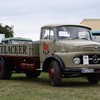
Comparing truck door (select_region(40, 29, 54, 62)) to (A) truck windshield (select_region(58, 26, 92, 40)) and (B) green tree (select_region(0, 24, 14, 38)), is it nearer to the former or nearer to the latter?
(A) truck windshield (select_region(58, 26, 92, 40))

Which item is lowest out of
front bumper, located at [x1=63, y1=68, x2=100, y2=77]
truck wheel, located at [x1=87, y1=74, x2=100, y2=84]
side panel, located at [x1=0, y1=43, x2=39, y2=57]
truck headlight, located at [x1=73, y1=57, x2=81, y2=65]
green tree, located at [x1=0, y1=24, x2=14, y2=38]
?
truck wheel, located at [x1=87, y1=74, x2=100, y2=84]

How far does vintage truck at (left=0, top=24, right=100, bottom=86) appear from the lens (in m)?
12.8

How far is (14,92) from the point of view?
11.5 metres

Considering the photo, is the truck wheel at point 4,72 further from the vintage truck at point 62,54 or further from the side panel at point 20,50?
the vintage truck at point 62,54

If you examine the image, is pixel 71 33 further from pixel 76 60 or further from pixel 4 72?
pixel 4 72

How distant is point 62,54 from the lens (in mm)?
13023

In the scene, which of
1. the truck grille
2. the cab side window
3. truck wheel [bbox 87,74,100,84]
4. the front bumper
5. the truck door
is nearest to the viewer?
the front bumper

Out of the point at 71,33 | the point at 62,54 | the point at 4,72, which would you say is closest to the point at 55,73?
the point at 62,54

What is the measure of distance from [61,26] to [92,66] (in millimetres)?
1828

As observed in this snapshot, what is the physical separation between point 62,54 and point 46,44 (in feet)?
3.16

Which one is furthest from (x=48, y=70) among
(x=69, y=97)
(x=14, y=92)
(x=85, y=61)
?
(x=69, y=97)

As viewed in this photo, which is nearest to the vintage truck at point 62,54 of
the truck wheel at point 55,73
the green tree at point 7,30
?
the truck wheel at point 55,73

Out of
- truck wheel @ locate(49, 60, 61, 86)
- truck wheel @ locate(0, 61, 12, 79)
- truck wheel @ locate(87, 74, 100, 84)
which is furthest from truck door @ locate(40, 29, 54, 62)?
truck wheel @ locate(0, 61, 12, 79)

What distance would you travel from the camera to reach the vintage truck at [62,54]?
41.9 feet
